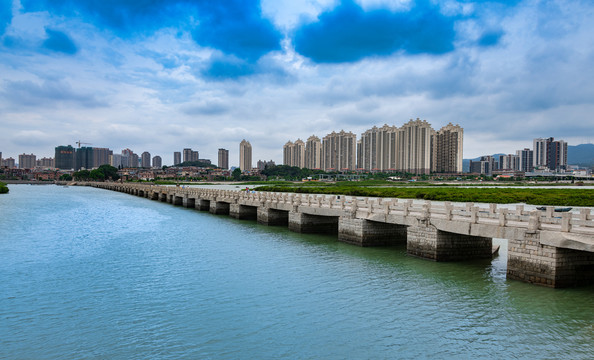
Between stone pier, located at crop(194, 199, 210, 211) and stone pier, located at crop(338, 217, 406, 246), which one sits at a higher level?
stone pier, located at crop(338, 217, 406, 246)

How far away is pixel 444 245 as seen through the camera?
2300 centimetres

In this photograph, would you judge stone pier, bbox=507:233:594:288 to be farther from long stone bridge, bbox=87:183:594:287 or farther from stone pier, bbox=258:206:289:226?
stone pier, bbox=258:206:289:226

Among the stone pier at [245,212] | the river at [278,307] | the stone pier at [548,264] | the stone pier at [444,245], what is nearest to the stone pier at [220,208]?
the stone pier at [245,212]

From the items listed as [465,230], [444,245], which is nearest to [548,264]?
[465,230]

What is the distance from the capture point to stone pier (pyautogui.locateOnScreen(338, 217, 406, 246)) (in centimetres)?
2803

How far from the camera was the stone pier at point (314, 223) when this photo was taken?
35219 millimetres

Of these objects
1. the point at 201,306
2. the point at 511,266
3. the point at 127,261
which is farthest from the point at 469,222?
the point at 127,261

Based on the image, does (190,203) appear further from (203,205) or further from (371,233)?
(371,233)

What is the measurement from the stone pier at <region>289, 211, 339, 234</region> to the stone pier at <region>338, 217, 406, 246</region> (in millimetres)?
5755

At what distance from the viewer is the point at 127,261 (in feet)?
82.0

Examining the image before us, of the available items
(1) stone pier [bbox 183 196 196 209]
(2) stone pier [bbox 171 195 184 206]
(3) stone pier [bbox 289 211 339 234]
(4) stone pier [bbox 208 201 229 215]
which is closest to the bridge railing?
(3) stone pier [bbox 289 211 339 234]

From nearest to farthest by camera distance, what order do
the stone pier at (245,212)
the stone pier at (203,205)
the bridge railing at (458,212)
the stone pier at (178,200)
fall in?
the bridge railing at (458,212), the stone pier at (245,212), the stone pier at (203,205), the stone pier at (178,200)

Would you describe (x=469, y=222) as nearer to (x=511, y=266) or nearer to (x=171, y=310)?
(x=511, y=266)

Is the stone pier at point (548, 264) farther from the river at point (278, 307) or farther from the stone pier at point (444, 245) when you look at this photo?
the stone pier at point (444, 245)
